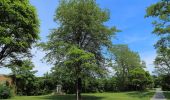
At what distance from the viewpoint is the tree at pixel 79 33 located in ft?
125

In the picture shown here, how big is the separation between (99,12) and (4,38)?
22693 millimetres

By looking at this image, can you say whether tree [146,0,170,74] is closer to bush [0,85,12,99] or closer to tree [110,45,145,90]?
bush [0,85,12,99]

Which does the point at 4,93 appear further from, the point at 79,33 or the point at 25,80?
the point at 79,33

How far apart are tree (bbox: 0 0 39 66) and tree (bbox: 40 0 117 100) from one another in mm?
16481

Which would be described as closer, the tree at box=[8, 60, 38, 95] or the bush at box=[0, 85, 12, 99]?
the bush at box=[0, 85, 12, 99]

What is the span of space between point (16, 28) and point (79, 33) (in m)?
21.0

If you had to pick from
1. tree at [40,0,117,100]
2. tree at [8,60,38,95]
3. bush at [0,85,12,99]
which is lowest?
bush at [0,85,12,99]

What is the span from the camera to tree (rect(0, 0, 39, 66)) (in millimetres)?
18859

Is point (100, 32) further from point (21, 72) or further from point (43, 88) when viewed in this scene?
point (43, 88)

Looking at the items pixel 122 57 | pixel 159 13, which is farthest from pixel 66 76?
pixel 122 57

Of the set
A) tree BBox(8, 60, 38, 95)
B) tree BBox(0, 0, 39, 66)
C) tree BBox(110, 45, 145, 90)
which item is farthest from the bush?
tree BBox(110, 45, 145, 90)

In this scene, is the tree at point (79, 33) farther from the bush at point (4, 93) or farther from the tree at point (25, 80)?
the tree at point (25, 80)

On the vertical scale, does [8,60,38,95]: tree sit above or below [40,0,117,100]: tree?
below

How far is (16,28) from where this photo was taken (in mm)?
20000
